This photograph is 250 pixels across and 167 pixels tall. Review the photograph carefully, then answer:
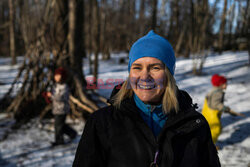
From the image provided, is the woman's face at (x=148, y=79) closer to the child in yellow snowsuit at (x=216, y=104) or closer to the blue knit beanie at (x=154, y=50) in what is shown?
the blue knit beanie at (x=154, y=50)

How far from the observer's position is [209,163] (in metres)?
1.24

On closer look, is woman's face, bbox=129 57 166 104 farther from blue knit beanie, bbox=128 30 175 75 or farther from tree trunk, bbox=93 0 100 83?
tree trunk, bbox=93 0 100 83

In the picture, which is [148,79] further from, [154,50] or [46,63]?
[46,63]

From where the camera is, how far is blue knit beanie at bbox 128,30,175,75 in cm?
126

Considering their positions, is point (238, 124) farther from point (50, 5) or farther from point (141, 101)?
point (50, 5)

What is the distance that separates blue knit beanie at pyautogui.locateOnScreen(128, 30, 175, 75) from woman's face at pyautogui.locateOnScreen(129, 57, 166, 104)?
0.03 metres

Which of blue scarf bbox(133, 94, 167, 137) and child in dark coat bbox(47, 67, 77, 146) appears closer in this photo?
blue scarf bbox(133, 94, 167, 137)

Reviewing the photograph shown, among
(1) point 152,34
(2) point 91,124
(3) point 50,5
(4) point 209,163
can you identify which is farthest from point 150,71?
(3) point 50,5

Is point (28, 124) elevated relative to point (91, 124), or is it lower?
lower

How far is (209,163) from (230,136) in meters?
3.35

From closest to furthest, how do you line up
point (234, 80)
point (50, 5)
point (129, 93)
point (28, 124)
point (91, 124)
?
point (91, 124), point (129, 93), point (28, 124), point (50, 5), point (234, 80)

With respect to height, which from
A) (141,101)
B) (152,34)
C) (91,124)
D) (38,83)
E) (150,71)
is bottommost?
(38,83)

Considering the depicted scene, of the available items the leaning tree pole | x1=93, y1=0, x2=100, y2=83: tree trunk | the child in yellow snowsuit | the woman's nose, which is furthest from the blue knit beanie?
x1=93, y1=0, x2=100, y2=83: tree trunk

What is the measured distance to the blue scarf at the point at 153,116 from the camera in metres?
1.25
